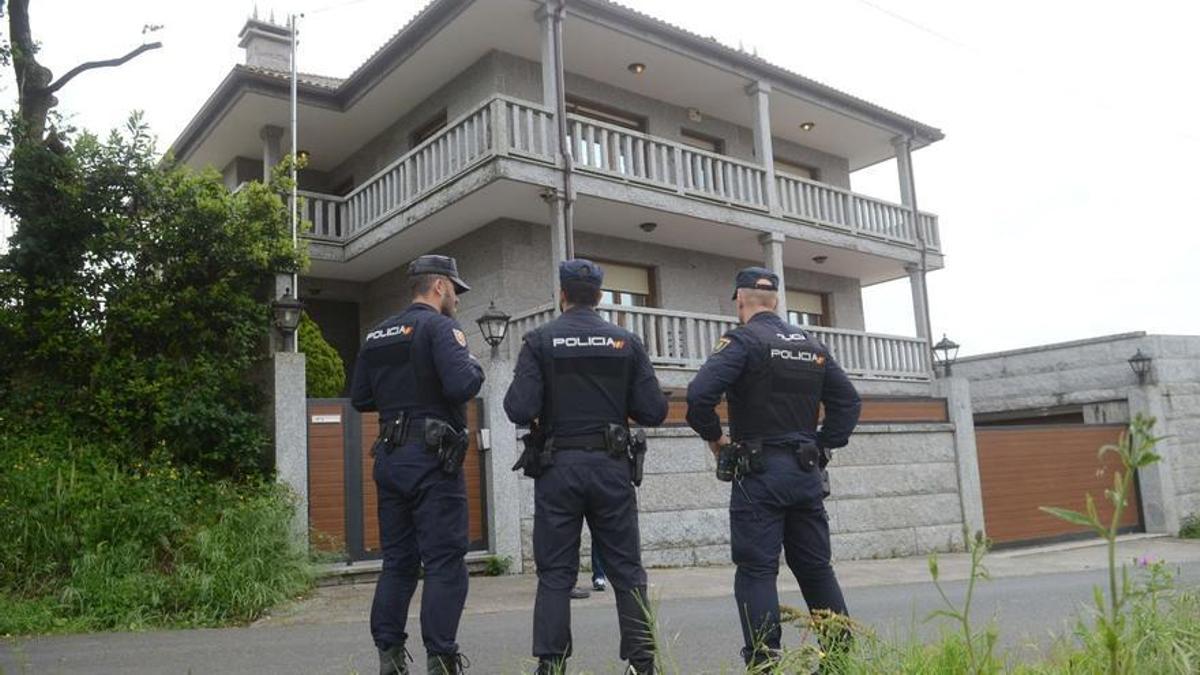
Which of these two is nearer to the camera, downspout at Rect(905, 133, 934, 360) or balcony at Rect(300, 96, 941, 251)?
balcony at Rect(300, 96, 941, 251)

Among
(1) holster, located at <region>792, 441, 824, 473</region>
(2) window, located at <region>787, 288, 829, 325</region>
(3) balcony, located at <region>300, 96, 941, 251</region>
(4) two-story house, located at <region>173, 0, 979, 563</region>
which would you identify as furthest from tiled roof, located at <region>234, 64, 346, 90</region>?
(1) holster, located at <region>792, 441, 824, 473</region>

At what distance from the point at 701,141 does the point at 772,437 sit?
43.3ft

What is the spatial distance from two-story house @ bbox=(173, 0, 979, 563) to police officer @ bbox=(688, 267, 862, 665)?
201 inches

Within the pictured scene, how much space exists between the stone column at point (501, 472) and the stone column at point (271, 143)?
8.36 m

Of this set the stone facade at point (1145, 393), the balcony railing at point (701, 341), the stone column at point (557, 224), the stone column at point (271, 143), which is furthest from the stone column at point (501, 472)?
the stone facade at point (1145, 393)

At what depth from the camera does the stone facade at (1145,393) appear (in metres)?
14.8

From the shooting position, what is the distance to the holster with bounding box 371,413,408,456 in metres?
4.31

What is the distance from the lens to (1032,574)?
1004 cm

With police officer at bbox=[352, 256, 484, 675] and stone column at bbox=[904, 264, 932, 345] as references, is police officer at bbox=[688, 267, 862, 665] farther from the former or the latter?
stone column at bbox=[904, 264, 932, 345]

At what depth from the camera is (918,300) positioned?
17203 mm

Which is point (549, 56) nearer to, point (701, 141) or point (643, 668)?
point (701, 141)

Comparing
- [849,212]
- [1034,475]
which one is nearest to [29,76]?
[849,212]

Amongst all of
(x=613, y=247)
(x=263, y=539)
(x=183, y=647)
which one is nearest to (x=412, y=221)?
(x=613, y=247)

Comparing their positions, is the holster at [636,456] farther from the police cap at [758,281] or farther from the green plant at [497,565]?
the green plant at [497,565]
